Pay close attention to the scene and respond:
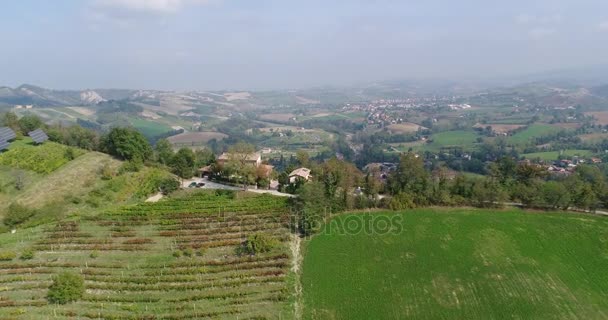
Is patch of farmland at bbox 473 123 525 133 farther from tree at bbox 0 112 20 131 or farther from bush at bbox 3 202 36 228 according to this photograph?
bush at bbox 3 202 36 228

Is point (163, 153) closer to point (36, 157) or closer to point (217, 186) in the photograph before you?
point (217, 186)

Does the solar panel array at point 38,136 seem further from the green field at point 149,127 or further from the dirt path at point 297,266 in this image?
the green field at point 149,127

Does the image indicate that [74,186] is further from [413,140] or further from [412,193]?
[413,140]

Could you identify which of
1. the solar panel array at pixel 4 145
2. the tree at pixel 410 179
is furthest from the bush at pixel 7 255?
the tree at pixel 410 179

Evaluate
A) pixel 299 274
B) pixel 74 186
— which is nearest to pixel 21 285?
pixel 74 186

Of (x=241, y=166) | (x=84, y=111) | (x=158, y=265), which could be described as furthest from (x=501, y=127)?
(x=84, y=111)

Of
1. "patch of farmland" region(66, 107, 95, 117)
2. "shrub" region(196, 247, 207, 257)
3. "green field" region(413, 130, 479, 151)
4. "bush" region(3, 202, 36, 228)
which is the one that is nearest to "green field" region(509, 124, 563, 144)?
"green field" region(413, 130, 479, 151)
